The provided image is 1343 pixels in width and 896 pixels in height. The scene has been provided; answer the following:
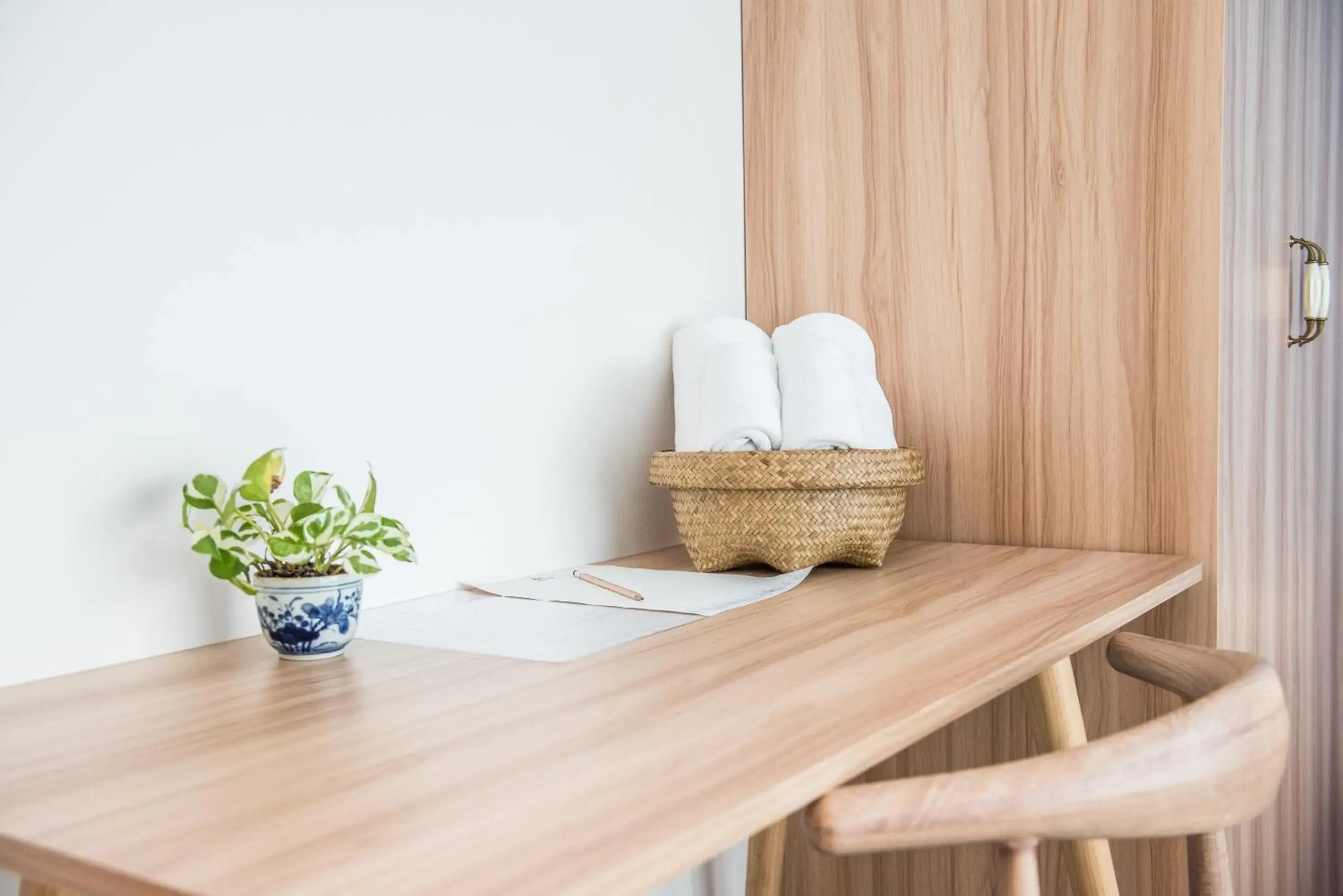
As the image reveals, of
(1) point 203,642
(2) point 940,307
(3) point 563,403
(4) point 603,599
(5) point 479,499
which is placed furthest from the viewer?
(2) point 940,307

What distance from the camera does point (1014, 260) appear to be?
1.40 meters

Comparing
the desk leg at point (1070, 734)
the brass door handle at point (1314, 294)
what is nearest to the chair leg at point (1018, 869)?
the desk leg at point (1070, 734)

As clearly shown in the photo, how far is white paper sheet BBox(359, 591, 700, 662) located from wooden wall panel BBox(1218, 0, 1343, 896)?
28.1 inches

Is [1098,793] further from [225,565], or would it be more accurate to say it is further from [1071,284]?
[1071,284]

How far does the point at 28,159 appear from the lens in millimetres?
809

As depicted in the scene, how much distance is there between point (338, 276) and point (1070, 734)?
81 cm

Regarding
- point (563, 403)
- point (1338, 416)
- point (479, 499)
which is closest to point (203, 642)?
point (479, 499)

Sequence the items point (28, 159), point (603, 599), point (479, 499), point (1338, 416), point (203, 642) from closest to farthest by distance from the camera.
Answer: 1. point (28, 159)
2. point (203, 642)
3. point (603, 599)
4. point (479, 499)
5. point (1338, 416)

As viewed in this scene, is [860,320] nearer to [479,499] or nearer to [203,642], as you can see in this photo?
[479,499]

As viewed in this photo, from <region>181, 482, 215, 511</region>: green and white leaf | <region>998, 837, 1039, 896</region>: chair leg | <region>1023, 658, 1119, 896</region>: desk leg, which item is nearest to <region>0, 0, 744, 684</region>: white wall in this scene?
<region>181, 482, 215, 511</region>: green and white leaf

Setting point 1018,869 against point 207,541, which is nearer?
point 1018,869

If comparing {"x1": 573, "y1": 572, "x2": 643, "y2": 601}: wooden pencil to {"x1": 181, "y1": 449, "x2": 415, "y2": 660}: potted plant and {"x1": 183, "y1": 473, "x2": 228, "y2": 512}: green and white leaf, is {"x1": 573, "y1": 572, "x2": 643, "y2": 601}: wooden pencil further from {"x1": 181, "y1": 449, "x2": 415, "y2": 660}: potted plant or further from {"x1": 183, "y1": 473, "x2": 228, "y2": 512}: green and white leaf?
{"x1": 183, "y1": 473, "x2": 228, "y2": 512}: green and white leaf

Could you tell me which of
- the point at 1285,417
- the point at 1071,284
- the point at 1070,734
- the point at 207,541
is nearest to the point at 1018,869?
the point at 1070,734

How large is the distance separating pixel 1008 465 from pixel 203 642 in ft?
3.15
